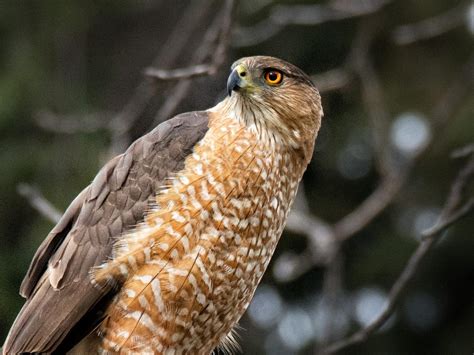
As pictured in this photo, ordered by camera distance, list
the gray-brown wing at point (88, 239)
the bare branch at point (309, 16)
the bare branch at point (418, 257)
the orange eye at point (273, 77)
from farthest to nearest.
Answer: the bare branch at point (309, 16) < the orange eye at point (273, 77) < the gray-brown wing at point (88, 239) < the bare branch at point (418, 257)

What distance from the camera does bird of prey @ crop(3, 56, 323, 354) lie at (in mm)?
4809

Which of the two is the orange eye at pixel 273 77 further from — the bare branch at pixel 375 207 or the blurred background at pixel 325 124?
the blurred background at pixel 325 124

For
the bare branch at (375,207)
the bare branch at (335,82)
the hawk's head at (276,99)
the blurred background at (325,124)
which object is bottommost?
the blurred background at (325,124)

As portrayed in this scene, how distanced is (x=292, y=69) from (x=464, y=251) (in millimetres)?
5347

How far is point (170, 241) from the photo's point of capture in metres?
4.80

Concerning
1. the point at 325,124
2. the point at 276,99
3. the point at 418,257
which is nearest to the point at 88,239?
the point at 276,99

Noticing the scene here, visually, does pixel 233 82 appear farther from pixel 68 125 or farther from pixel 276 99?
pixel 68 125

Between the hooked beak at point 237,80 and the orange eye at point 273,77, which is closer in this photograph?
the hooked beak at point 237,80

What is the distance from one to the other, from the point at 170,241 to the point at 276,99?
1002mm

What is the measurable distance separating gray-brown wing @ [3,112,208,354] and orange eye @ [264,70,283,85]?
1.34 ft

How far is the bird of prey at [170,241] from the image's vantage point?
4809 mm

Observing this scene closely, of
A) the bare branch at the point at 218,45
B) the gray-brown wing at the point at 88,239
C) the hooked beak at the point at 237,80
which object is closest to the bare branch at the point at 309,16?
the bare branch at the point at 218,45

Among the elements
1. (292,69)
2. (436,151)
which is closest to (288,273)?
(292,69)

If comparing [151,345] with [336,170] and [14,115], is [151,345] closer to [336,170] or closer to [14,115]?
[14,115]
